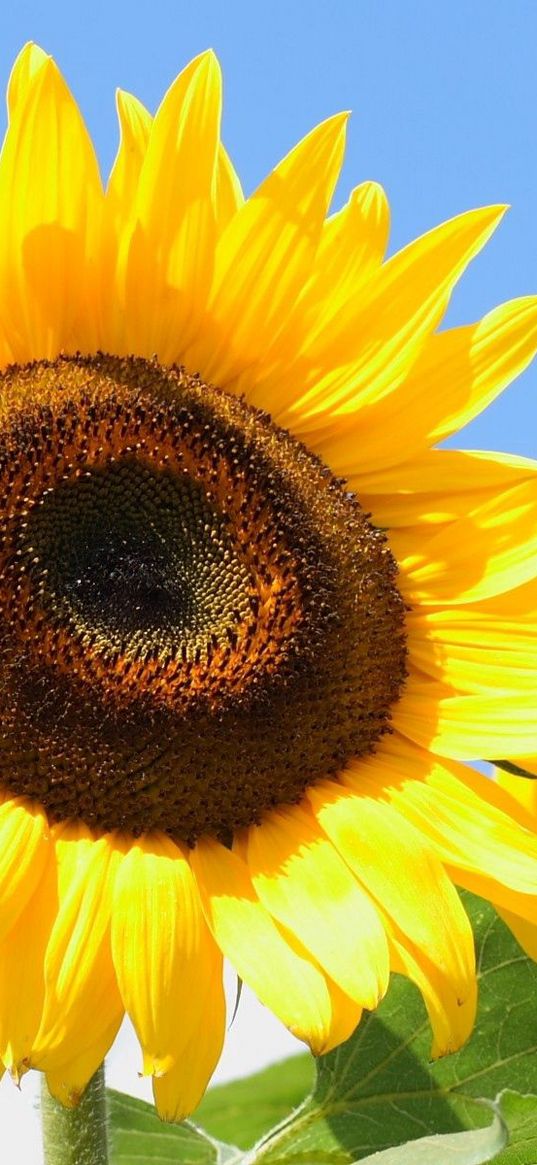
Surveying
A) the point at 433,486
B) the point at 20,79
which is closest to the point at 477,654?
the point at 433,486

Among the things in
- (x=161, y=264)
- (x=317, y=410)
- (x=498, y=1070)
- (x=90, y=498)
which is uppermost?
(x=161, y=264)

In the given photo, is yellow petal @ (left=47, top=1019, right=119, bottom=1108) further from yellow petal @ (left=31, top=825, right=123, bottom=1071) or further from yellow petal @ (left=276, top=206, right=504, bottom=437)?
yellow petal @ (left=276, top=206, right=504, bottom=437)

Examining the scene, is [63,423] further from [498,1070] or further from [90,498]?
[498,1070]

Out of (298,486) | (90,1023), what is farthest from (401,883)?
(298,486)

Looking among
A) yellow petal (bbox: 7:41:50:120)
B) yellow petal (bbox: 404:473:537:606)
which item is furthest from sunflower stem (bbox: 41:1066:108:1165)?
yellow petal (bbox: 7:41:50:120)

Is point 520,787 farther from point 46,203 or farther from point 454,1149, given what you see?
point 46,203

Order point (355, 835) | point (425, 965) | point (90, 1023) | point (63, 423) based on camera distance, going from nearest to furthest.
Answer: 1. point (90, 1023)
2. point (425, 965)
3. point (355, 835)
4. point (63, 423)

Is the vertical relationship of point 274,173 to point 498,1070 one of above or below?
above
